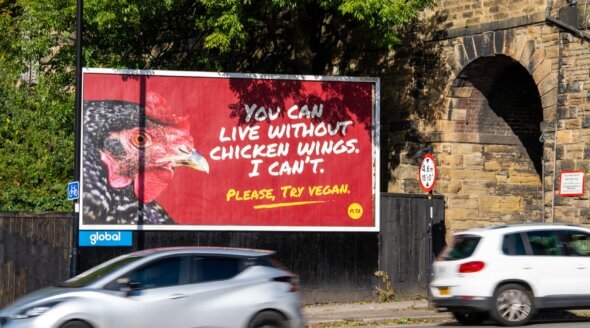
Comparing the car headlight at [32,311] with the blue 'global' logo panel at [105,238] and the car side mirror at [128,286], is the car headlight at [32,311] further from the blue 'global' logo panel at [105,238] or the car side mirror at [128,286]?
the blue 'global' logo panel at [105,238]

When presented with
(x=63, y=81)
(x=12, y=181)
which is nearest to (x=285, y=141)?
(x=63, y=81)

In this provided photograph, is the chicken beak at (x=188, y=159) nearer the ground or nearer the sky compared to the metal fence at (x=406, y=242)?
nearer the sky

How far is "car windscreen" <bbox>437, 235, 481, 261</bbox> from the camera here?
49.7ft

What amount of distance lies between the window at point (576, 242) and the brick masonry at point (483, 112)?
552cm

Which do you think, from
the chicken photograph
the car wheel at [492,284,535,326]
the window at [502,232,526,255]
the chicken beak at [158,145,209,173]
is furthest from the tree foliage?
the car wheel at [492,284,535,326]

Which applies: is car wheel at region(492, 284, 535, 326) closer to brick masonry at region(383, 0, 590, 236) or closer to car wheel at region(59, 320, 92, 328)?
car wheel at region(59, 320, 92, 328)

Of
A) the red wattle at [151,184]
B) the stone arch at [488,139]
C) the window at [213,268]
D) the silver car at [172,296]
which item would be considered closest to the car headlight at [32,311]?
the silver car at [172,296]

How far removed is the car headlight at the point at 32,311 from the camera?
1186 cm

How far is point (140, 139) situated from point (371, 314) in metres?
5.92

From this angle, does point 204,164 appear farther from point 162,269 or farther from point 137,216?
point 162,269

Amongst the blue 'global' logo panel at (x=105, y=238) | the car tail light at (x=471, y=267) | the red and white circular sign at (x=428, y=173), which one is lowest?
the car tail light at (x=471, y=267)

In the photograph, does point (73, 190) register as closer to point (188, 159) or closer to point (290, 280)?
point (188, 159)

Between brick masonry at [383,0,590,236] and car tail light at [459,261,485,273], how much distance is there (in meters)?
6.45

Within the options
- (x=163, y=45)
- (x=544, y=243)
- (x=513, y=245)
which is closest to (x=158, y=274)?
(x=513, y=245)
